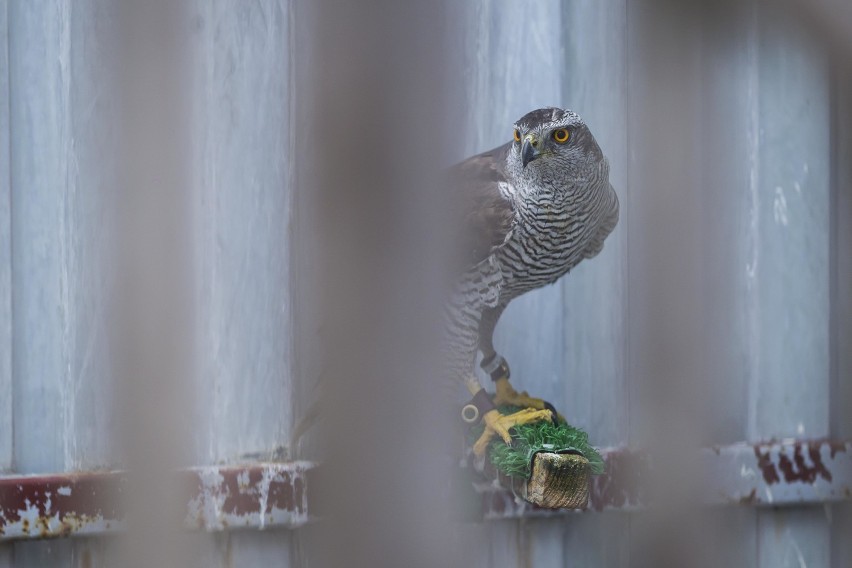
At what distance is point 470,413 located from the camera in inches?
98.4

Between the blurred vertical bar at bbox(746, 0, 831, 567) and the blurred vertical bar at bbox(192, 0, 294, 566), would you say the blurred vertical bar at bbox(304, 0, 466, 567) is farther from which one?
the blurred vertical bar at bbox(746, 0, 831, 567)

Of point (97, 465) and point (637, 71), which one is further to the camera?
point (97, 465)

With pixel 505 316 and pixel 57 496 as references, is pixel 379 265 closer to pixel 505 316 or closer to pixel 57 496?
pixel 57 496

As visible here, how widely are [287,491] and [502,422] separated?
0.59 m

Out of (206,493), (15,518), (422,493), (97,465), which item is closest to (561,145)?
(206,493)

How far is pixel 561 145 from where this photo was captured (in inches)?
95.6

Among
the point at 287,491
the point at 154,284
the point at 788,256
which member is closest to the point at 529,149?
the point at 788,256

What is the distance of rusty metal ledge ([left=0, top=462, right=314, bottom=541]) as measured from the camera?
2.22 m

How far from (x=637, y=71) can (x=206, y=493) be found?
5.76 feet

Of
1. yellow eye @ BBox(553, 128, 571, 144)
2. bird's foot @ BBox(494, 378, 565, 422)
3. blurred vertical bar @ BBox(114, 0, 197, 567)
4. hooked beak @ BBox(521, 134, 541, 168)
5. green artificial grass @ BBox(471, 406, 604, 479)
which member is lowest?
green artificial grass @ BBox(471, 406, 604, 479)

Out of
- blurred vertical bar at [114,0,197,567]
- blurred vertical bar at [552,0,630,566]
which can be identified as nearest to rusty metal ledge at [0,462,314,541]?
blurred vertical bar at [552,0,630,566]

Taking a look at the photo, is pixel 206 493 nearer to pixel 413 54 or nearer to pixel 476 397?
pixel 476 397

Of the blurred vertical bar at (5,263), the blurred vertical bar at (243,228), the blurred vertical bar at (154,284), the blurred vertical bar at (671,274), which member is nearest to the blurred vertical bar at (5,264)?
the blurred vertical bar at (5,263)

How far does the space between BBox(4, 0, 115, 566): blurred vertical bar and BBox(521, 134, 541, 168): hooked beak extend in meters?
1.08
